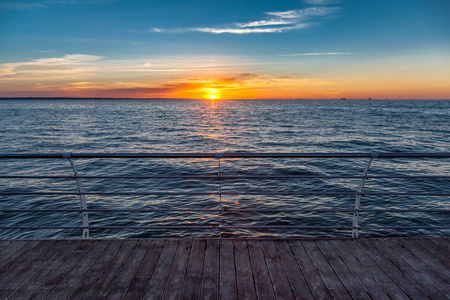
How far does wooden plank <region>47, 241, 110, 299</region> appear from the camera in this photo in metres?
2.60

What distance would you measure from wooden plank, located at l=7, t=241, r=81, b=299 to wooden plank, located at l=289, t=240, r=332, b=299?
257 cm

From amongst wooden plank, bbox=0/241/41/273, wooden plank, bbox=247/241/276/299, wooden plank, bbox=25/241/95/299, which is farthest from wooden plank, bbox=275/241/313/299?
wooden plank, bbox=0/241/41/273

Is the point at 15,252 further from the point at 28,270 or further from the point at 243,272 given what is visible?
the point at 243,272

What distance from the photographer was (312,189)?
1225cm

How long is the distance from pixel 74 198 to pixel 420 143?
1065 inches

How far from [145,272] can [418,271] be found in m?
2.82

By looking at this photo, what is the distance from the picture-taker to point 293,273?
2.88 metres

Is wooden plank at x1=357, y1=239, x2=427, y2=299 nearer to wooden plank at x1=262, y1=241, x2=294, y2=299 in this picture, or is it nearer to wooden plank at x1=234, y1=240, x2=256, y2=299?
wooden plank at x1=262, y1=241, x2=294, y2=299

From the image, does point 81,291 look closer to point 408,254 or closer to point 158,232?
point 408,254

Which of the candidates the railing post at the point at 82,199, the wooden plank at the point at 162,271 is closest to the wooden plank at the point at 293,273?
the wooden plank at the point at 162,271

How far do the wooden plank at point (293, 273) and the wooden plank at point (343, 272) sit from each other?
378 mm

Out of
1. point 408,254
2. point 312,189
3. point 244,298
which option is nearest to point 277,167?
point 312,189

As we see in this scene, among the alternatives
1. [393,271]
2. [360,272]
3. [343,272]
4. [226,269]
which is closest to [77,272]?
[226,269]

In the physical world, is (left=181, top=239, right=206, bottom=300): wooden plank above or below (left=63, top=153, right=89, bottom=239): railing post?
below
